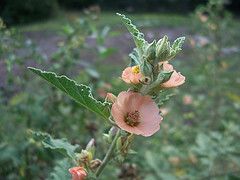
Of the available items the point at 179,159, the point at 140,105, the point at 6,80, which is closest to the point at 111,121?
the point at 140,105

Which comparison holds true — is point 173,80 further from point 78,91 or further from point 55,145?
point 55,145

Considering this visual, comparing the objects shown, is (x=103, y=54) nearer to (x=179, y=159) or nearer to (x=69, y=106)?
(x=69, y=106)

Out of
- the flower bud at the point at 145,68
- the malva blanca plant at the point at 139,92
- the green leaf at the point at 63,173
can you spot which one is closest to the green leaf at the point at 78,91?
the malva blanca plant at the point at 139,92

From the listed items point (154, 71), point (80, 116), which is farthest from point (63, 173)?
point (80, 116)

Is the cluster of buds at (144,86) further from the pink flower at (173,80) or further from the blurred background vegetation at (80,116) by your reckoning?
the blurred background vegetation at (80,116)

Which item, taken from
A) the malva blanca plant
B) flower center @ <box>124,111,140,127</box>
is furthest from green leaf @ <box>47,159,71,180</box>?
flower center @ <box>124,111,140,127</box>

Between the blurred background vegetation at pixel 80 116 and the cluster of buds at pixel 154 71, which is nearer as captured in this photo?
the cluster of buds at pixel 154 71
